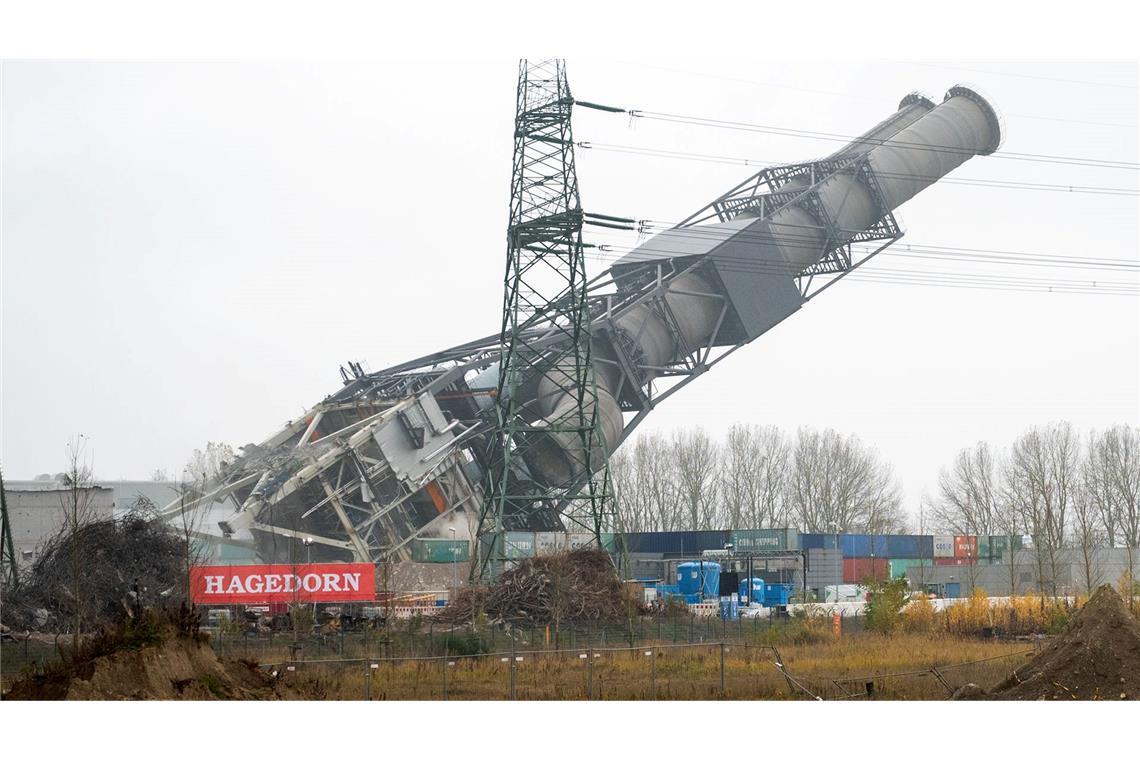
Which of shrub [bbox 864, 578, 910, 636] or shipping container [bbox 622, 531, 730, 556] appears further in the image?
shipping container [bbox 622, 531, 730, 556]

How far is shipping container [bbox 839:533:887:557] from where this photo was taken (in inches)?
2382

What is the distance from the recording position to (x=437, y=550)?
146 feet

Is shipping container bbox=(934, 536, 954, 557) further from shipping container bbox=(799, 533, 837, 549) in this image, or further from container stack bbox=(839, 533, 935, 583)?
shipping container bbox=(799, 533, 837, 549)

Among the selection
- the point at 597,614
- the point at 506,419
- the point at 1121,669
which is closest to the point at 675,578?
the point at 506,419

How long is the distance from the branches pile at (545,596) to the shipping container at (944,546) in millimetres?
32656

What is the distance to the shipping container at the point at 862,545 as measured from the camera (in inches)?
2382

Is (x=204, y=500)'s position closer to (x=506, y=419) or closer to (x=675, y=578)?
(x=506, y=419)

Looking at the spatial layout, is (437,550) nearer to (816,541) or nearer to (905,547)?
(816,541)

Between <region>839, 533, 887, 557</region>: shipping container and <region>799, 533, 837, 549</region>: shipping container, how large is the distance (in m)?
1.14

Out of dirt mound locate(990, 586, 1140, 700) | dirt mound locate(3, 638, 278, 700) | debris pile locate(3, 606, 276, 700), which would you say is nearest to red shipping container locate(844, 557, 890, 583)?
dirt mound locate(990, 586, 1140, 700)

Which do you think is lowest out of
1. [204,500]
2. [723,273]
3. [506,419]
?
[204,500]

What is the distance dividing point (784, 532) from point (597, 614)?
769 inches

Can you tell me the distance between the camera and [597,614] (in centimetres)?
3544

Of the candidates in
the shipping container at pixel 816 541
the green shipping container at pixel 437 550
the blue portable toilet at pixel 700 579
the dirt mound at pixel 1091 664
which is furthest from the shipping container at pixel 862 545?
the dirt mound at pixel 1091 664
